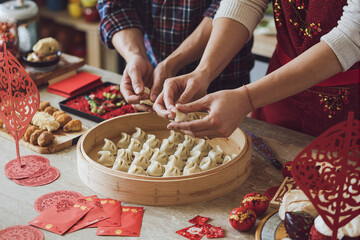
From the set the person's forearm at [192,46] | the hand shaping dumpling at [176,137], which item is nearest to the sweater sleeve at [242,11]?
the person's forearm at [192,46]

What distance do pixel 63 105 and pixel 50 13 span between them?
2696mm

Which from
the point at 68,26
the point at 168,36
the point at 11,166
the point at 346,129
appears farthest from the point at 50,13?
the point at 346,129

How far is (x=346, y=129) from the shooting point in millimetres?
1026

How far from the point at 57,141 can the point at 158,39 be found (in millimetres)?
812

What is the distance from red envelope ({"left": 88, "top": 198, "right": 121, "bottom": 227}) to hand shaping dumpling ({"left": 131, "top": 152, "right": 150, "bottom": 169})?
18 cm

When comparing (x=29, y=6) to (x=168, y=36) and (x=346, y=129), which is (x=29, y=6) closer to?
(x=168, y=36)

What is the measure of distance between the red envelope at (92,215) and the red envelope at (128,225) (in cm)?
4

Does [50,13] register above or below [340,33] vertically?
below

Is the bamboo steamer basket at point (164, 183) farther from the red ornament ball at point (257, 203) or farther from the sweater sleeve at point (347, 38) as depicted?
the sweater sleeve at point (347, 38)

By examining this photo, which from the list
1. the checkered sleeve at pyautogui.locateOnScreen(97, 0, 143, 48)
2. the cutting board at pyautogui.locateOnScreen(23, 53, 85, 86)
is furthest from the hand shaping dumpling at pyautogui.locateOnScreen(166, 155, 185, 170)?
the cutting board at pyautogui.locateOnScreen(23, 53, 85, 86)

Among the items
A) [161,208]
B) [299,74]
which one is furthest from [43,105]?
[299,74]

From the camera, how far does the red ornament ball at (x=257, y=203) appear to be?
4.46ft

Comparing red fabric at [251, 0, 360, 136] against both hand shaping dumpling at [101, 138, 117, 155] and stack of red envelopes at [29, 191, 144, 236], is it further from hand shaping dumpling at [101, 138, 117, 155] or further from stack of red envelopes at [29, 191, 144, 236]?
stack of red envelopes at [29, 191, 144, 236]

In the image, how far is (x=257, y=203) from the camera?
1.36 metres
